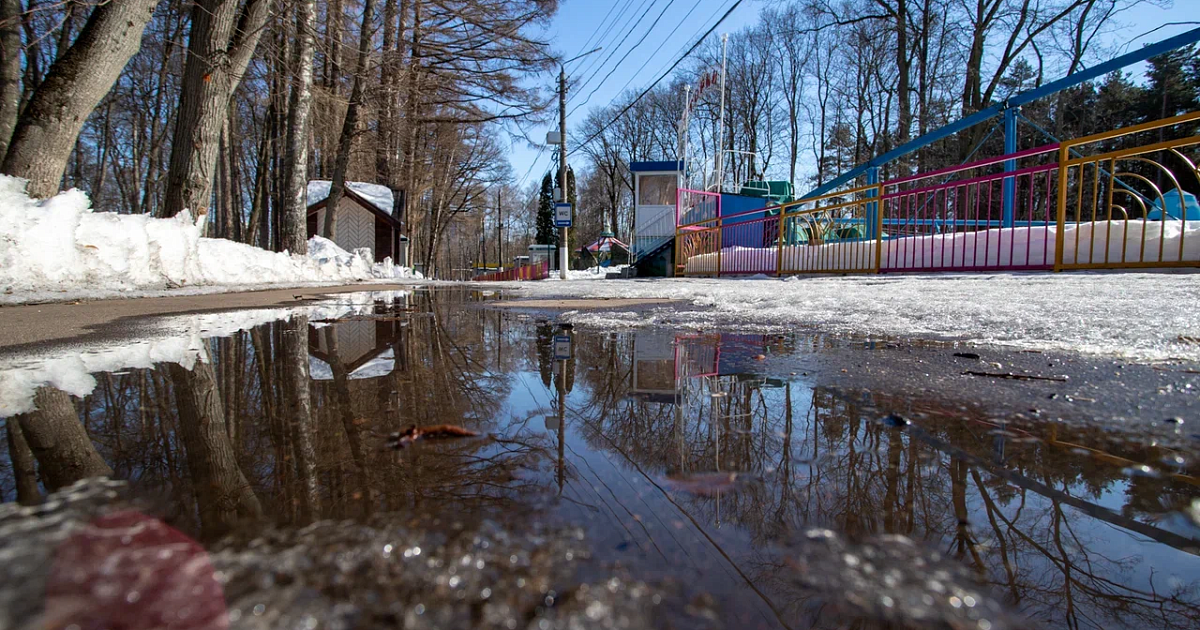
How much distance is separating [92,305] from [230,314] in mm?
1606

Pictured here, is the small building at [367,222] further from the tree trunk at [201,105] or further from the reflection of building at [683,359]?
the reflection of building at [683,359]

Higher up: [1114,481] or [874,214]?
[874,214]

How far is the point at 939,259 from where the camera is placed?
7.54m

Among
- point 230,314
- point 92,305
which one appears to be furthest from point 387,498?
point 92,305

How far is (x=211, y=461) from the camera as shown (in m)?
1.03

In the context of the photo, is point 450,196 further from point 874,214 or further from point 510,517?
point 510,517

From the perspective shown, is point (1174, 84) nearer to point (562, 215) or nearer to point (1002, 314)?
point (562, 215)

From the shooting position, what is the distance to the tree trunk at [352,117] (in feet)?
45.3

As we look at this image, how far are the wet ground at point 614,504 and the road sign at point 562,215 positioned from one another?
1646cm

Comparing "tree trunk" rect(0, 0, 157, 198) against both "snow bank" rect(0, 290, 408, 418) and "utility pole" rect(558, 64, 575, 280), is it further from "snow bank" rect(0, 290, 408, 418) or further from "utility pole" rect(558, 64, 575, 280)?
"utility pole" rect(558, 64, 575, 280)

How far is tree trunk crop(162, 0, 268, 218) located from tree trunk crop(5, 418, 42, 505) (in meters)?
7.91

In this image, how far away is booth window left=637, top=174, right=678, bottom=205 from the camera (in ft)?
64.6

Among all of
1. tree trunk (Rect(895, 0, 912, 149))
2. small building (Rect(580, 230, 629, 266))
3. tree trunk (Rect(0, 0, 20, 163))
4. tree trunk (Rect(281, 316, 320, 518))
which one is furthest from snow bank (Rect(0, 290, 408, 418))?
tree trunk (Rect(895, 0, 912, 149))

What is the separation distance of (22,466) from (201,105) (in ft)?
27.9
